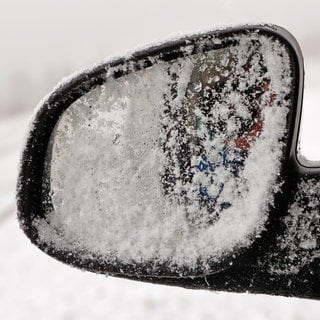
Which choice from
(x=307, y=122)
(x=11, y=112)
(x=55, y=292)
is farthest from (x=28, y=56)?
(x=55, y=292)

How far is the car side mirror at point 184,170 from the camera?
104 cm

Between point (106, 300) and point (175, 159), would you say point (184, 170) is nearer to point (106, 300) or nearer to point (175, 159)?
point (175, 159)

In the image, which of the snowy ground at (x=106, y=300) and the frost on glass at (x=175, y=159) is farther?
the snowy ground at (x=106, y=300)

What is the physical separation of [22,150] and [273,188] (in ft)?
2.07

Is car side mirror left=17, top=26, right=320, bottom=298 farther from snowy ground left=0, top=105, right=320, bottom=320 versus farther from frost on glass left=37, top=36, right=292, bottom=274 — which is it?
snowy ground left=0, top=105, right=320, bottom=320

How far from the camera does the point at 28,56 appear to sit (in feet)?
145

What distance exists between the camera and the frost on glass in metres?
1.07

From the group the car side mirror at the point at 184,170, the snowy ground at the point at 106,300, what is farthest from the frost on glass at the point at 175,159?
the snowy ground at the point at 106,300

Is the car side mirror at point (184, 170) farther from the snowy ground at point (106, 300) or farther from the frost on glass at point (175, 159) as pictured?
the snowy ground at point (106, 300)

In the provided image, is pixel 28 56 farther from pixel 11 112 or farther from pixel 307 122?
pixel 307 122

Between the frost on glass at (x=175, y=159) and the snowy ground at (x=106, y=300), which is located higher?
the frost on glass at (x=175, y=159)

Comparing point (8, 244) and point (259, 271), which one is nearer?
point (259, 271)

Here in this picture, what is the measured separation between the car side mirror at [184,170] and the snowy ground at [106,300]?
2.33m

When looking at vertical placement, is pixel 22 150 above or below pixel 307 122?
above
